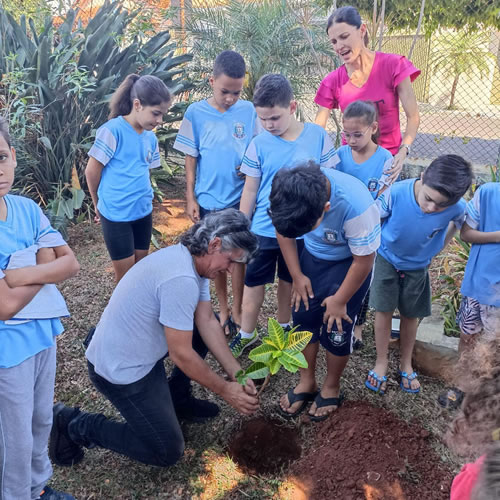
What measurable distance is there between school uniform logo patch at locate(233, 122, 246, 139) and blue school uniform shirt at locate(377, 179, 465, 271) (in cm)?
101

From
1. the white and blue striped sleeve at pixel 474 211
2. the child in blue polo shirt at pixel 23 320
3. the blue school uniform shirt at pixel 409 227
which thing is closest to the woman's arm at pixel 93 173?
the child in blue polo shirt at pixel 23 320

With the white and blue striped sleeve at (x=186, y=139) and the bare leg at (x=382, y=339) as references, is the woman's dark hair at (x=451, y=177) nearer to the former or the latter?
the bare leg at (x=382, y=339)

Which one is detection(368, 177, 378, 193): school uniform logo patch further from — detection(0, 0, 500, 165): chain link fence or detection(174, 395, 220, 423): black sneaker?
detection(0, 0, 500, 165): chain link fence

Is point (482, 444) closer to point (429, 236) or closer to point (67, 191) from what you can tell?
point (429, 236)

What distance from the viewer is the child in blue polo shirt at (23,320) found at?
5.79 ft

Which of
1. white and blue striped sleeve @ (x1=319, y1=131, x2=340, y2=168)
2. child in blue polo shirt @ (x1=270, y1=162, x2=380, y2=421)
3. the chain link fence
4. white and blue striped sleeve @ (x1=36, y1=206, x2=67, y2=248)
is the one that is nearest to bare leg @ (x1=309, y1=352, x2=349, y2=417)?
child in blue polo shirt @ (x1=270, y1=162, x2=380, y2=421)

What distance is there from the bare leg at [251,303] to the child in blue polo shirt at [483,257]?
1153mm

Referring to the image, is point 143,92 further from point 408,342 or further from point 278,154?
point 408,342

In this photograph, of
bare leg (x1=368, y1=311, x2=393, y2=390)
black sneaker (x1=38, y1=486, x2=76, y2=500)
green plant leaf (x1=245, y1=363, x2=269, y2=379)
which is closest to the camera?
black sneaker (x1=38, y1=486, x2=76, y2=500)

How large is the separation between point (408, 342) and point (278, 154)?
1.33 m

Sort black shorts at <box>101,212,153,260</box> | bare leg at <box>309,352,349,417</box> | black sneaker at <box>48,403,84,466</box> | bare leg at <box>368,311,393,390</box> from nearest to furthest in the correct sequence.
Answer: black sneaker at <box>48,403,84,466</box> → bare leg at <box>309,352,349,417</box> → bare leg at <box>368,311,393,390</box> → black shorts at <box>101,212,153,260</box>

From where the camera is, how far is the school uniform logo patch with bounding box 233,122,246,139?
313 cm

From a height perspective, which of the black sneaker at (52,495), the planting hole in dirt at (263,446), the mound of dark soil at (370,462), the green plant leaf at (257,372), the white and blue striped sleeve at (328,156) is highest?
the white and blue striped sleeve at (328,156)

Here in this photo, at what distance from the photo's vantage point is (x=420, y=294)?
107 inches
